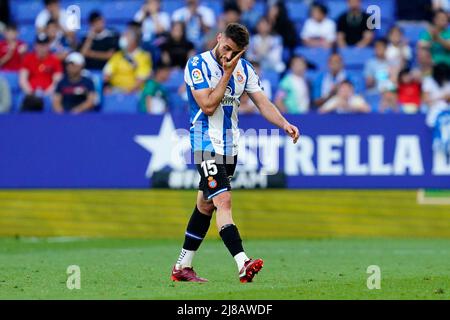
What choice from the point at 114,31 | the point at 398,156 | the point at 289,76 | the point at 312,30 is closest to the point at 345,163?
the point at 398,156

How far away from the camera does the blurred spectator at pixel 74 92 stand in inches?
703

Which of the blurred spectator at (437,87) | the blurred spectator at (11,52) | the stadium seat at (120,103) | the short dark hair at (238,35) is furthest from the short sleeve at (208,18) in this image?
the short dark hair at (238,35)

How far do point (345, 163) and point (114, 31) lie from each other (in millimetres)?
5928

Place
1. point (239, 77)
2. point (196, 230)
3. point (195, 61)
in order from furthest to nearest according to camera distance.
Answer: point (196, 230) < point (239, 77) < point (195, 61)

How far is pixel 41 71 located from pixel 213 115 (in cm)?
976

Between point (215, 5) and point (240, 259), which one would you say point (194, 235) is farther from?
point (215, 5)

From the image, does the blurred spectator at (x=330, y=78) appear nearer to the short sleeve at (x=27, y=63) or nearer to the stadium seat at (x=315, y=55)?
the stadium seat at (x=315, y=55)

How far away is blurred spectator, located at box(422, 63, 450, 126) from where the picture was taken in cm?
1747

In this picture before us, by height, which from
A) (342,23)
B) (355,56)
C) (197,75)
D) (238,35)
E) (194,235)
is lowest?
(194,235)

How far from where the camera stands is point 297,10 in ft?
68.4

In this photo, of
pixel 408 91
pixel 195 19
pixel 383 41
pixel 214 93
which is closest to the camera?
pixel 214 93

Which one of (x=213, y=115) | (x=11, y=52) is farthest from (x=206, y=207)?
(x=11, y=52)

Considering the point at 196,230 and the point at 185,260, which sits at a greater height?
the point at 196,230

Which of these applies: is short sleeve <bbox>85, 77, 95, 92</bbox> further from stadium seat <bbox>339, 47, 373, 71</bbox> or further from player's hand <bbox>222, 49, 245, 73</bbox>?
player's hand <bbox>222, 49, 245, 73</bbox>
